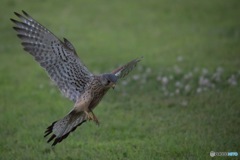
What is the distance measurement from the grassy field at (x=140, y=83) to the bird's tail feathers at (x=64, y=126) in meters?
0.50

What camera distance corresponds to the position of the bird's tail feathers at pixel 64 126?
7184 mm

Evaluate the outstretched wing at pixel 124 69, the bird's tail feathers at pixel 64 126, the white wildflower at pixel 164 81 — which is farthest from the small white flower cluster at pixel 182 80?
the bird's tail feathers at pixel 64 126

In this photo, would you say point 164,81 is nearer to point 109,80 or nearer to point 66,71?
point 66,71

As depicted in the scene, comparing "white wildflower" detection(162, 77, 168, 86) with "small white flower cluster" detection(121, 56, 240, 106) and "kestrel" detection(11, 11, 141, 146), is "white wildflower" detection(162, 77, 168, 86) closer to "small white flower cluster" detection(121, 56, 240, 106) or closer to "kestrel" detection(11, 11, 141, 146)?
"small white flower cluster" detection(121, 56, 240, 106)

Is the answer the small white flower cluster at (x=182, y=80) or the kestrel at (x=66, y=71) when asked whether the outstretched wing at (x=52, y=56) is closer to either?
the kestrel at (x=66, y=71)

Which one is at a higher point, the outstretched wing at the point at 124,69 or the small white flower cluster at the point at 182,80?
the outstretched wing at the point at 124,69

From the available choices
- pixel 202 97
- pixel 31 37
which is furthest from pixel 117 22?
pixel 31 37

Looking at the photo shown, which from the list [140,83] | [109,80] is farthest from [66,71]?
[140,83]

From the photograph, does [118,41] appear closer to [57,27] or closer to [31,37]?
[57,27]

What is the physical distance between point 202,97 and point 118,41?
553cm

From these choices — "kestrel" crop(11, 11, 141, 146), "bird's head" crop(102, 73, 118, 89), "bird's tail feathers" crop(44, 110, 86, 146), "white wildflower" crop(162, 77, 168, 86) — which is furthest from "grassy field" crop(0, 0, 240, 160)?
"bird's head" crop(102, 73, 118, 89)

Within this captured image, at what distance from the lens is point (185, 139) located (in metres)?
7.93

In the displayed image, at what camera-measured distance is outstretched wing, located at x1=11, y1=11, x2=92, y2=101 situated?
750 cm

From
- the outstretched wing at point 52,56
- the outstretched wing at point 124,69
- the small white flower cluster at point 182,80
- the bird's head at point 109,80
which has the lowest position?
the small white flower cluster at point 182,80
